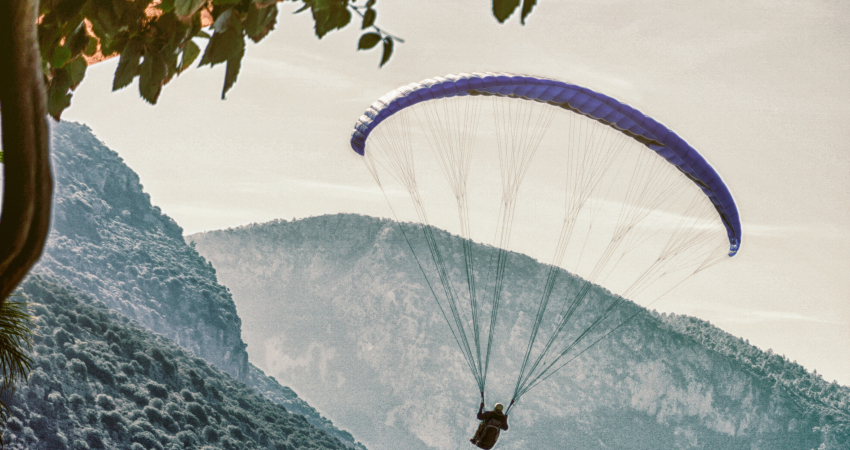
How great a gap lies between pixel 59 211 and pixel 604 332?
12002 centimetres

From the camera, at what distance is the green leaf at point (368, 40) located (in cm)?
226

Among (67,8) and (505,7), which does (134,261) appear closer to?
(67,8)

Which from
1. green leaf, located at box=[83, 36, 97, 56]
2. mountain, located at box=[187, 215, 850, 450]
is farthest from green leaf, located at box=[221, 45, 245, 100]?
mountain, located at box=[187, 215, 850, 450]

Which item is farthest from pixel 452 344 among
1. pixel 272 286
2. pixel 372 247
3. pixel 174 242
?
pixel 174 242

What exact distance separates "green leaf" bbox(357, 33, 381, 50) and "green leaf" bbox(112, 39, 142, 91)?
2.69ft

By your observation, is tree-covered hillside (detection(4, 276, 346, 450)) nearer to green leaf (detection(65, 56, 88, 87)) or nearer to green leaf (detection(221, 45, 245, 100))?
green leaf (detection(65, 56, 88, 87))

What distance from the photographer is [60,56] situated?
258 centimetres

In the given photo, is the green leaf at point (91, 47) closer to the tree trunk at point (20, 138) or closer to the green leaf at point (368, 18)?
the green leaf at point (368, 18)

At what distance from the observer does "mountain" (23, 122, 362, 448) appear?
113250 mm

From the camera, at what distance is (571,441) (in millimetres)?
138750

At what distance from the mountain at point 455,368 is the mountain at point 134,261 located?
72.8ft

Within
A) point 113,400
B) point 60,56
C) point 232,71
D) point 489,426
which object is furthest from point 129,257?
point 232,71

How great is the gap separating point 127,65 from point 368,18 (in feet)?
2.89

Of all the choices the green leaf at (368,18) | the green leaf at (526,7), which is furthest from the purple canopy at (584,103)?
the green leaf at (526,7)
